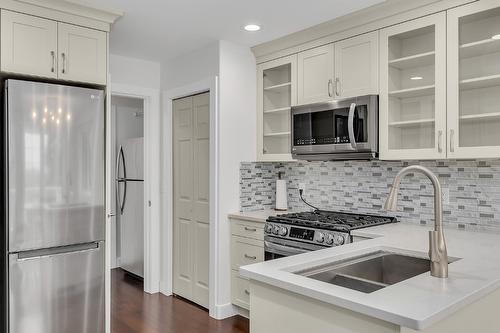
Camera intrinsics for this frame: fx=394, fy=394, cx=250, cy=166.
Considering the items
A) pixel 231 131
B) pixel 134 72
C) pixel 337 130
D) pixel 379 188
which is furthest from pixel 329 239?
pixel 134 72

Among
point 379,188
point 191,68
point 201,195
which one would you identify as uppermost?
point 191,68

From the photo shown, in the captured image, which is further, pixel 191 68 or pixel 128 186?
pixel 128 186

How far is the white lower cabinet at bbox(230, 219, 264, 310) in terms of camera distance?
11.1ft

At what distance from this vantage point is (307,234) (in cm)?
292

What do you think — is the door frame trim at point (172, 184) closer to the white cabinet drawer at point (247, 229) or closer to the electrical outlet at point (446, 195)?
the white cabinet drawer at point (247, 229)

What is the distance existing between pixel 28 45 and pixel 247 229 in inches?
85.8

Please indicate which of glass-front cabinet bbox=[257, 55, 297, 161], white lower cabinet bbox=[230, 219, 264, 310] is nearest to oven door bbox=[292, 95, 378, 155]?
glass-front cabinet bbox=[257, 55, 297, 161]

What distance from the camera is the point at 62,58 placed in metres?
2.79

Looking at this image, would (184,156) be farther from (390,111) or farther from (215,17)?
(390,111)

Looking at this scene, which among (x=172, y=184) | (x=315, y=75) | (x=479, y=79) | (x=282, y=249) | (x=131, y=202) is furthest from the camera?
(x=131, y=202)

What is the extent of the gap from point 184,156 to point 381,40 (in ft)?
7.36

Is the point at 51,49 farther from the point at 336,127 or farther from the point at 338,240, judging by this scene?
the point at 338,240

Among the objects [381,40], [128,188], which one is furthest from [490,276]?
[128,188]

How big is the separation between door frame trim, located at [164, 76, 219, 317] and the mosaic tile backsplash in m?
0.33
